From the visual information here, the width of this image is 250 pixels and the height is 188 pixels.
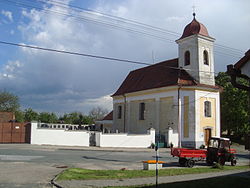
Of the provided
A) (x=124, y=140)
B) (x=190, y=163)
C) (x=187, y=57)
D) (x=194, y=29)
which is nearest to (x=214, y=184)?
(x=190, y=163)

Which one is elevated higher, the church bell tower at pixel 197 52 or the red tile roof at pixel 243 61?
the church bell tower at pixel 197 52

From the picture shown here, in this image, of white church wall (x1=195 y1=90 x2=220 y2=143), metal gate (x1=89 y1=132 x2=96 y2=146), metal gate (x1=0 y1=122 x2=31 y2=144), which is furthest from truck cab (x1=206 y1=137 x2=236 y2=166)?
metal gate (x1=0 y1=122 x2=31 y2=144)

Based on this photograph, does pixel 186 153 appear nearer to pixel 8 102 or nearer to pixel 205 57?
pixel 205 57

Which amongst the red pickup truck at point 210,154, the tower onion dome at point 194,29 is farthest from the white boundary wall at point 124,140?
the red pickup truck at point 210,154

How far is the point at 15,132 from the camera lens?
28281mm

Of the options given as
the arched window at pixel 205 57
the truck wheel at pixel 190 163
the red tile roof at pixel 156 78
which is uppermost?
the arched window at pixel 205 57

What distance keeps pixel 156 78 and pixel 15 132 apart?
1877 centimetres

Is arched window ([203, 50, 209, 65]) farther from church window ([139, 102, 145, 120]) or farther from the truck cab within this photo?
the truck cab

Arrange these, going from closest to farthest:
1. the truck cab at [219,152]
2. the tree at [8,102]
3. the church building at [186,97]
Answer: the truck cab at [219,152] < the church building at [186,97] < the tree at [8,102]

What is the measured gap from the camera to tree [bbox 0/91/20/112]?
54.5 m

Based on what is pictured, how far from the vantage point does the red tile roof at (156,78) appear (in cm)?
3136

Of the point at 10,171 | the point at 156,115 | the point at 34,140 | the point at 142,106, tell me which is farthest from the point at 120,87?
the point at 10,171

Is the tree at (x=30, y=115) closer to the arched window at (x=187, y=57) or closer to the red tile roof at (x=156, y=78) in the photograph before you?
the red tile roof at (x=156, y=78)

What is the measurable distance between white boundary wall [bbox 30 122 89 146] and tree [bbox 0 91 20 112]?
31.1 metres
